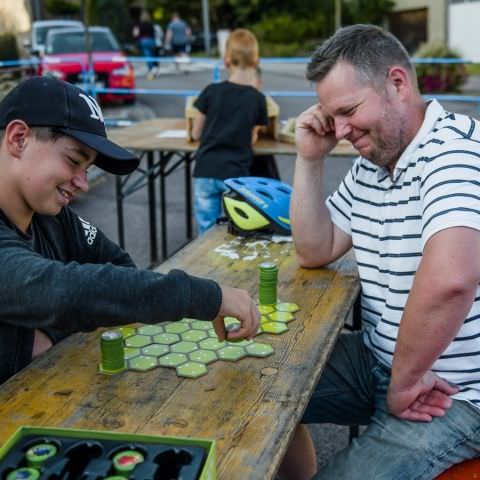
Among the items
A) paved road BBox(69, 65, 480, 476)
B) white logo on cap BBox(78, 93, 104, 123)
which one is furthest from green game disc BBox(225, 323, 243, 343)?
paved road BBox(69, 65, 480, 476)

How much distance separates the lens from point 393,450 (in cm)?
194

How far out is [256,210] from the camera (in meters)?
3.04

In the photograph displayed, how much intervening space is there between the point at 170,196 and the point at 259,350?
6.81 meters

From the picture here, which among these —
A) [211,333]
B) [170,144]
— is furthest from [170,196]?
[211,333]

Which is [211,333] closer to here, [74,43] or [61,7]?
[74,43]

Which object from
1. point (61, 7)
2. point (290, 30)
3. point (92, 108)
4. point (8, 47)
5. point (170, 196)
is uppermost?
point (61, 7)

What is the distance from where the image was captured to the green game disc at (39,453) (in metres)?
1.30

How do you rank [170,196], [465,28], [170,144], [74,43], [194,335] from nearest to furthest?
[194,335] < [170,144] < [170,196] < [74,43] < [465,28]

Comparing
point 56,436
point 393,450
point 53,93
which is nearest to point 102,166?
point 53,93

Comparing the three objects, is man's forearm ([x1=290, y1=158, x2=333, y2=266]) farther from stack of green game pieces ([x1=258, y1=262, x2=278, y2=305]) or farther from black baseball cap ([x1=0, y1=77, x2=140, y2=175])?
black baseball cap ([x1=0, y1=77, x2=140, y2=175])

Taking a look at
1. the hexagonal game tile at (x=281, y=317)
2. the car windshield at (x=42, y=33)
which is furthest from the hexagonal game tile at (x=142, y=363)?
the car windshield at (x=42, y=33)

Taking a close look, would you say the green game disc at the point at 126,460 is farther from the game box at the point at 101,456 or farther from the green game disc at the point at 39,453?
the green game disc at the point at 39,453

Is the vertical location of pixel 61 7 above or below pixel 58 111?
above

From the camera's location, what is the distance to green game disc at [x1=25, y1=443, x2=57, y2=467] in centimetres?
130
